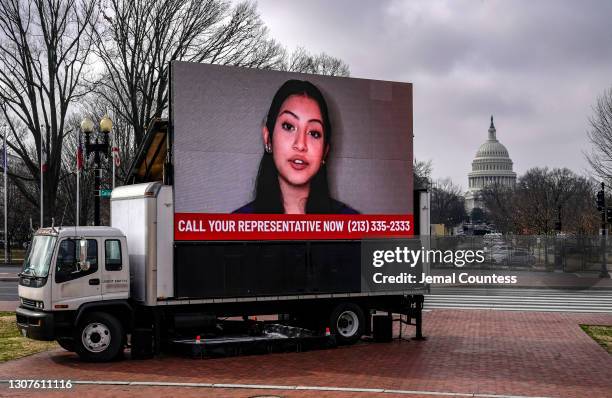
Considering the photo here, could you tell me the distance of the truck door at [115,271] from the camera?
14141 mm

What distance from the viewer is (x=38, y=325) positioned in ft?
44.8

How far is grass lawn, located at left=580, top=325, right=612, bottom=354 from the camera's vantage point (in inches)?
677

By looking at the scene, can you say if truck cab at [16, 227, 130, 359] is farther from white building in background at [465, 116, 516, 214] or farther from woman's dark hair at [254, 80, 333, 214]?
white building in background at [465, 116, 516, 214]

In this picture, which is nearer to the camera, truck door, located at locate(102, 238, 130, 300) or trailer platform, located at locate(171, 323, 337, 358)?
truck door, located at locate(102, 238, 130, 300)

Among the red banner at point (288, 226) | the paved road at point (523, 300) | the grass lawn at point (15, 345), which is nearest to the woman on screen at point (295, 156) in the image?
the red banner at point (288, 226)

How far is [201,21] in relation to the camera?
3341 centimetres

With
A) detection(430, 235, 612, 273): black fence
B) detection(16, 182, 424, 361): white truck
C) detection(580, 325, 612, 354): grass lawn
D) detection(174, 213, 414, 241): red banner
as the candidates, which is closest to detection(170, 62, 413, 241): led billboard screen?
detection(174, 213, 414, 241): red banner

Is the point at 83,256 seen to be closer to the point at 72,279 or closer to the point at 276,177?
the point at 72,279

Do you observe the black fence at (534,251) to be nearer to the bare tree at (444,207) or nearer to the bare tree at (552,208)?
the bare tree at (552,208)

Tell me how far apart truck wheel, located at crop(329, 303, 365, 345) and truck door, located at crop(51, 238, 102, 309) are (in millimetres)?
4873

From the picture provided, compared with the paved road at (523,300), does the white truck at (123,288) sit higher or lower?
higher

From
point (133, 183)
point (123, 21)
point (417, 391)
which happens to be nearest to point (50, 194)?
point (123, 21)

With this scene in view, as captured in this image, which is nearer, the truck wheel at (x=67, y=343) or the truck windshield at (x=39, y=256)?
the truck windshield at (x=39, y=256)

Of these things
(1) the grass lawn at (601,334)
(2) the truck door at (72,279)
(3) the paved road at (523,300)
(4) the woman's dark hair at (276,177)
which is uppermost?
(4) the woman's dark hair at (276,177)
